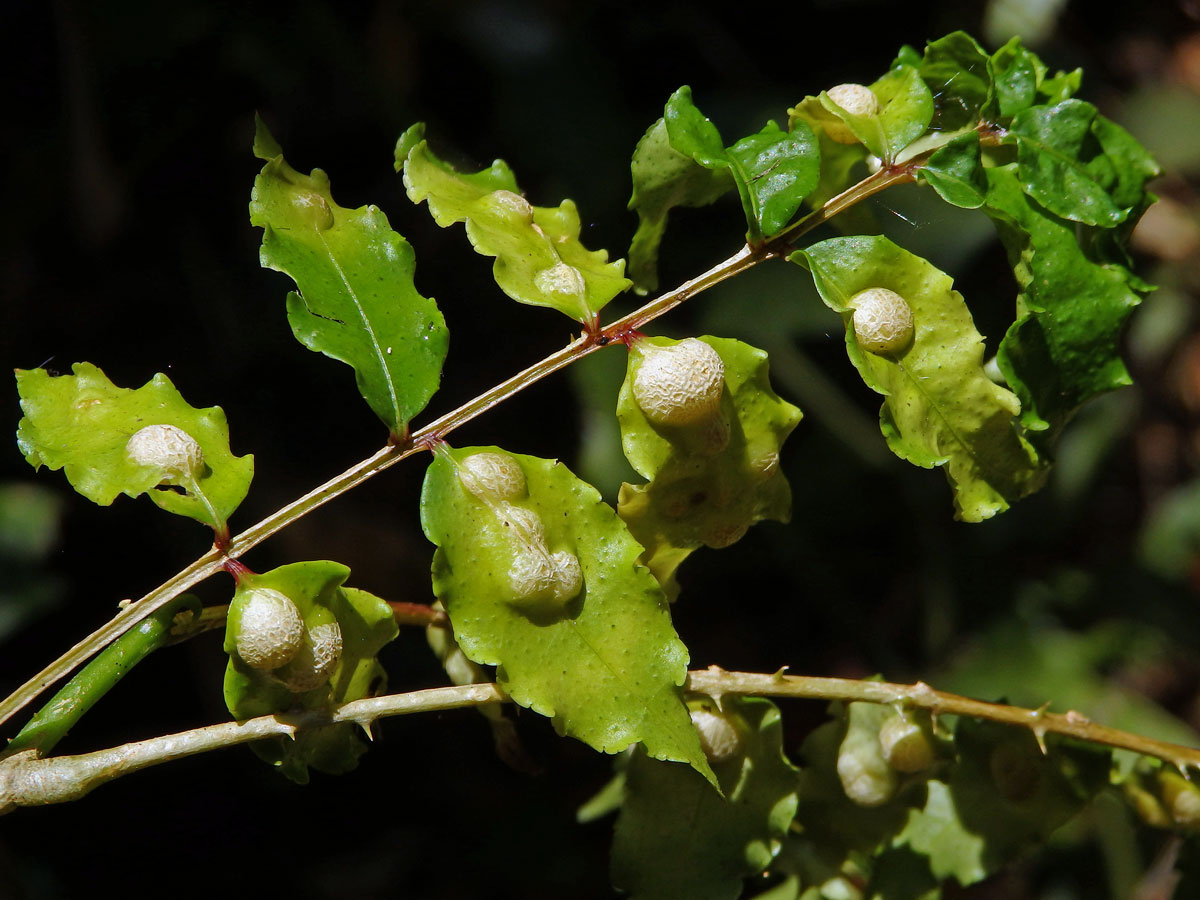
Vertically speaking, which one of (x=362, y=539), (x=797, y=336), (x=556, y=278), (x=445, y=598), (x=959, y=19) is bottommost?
(x=362, y=539)

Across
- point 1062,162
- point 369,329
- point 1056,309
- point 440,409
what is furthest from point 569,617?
point 440,409

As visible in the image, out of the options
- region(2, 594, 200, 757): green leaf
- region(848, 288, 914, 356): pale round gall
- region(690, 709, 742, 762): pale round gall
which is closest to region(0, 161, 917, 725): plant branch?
region(2, 594, 200, 757): green leaf

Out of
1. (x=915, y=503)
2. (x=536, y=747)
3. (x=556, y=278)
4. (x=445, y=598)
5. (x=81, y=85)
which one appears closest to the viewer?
(x=445, y=598)

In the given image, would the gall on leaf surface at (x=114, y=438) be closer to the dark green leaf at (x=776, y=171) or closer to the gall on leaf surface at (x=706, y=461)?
the gall on leaf surface at (x=706, y=461)

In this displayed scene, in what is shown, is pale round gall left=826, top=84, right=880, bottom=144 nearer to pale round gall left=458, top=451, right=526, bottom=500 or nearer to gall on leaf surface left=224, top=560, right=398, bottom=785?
pale round gall left=458, top=451, right=526, bottom=500

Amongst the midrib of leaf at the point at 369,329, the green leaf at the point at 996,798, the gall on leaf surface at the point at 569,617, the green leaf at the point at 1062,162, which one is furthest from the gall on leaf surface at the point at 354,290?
the green leaf at the point at 996,798

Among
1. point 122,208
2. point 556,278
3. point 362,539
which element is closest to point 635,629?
point 556,278

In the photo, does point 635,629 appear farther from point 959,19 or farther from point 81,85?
point 959,19
